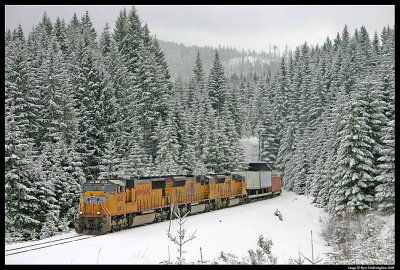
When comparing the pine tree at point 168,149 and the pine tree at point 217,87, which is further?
the pine tree at point 217,87

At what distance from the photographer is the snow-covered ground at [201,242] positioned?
18.0 meters

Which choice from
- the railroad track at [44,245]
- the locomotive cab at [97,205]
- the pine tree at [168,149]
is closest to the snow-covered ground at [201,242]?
the railroad track at [44,245]

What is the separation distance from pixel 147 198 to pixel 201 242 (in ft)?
25.2

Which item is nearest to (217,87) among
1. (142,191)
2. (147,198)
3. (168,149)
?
(168,149)

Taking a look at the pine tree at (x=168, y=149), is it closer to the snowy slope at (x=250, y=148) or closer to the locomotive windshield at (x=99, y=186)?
the locomotive windshield at (x=99, y=186)

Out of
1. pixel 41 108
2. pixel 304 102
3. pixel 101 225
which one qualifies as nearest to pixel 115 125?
pixel 41 108

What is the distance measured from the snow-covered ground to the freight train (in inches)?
40.2

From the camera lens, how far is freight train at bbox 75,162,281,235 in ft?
84.3

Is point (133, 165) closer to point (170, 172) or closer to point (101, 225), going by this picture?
point (170, 172)

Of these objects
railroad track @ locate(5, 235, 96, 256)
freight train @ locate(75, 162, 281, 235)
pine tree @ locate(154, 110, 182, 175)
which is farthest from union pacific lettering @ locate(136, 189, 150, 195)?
pine tree @ locate(154, 110, 182, 175)

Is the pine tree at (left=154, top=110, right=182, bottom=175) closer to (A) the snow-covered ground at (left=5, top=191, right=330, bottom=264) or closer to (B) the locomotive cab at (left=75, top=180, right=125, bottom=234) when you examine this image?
(A) the snow-covered ground at (left=5, top=191, right=330, bottom=264)

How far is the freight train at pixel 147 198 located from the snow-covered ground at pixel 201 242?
1021 mm

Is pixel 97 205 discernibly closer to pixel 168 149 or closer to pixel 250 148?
pixel 168 149
